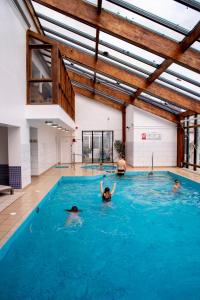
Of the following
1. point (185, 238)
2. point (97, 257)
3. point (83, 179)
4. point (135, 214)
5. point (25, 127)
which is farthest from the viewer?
point (83, 179)

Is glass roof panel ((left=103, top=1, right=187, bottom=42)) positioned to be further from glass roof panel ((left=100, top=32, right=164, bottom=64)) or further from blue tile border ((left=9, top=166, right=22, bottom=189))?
blue tile border ((left=9, top=166, right=22, bottom=189))

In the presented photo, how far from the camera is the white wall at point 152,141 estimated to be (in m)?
12.4

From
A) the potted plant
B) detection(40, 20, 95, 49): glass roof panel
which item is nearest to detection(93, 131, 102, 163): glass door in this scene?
the potted plant

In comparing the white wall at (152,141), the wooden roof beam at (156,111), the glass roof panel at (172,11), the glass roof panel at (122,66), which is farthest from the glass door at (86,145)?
the glass roof panel at (172,11)

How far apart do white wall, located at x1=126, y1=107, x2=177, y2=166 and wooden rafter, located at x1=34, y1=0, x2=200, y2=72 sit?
6888 millimetres

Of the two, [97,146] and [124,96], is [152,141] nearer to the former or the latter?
[124,96]

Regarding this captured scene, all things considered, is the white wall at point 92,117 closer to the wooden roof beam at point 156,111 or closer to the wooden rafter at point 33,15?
the wooden roof beam at point 156,111

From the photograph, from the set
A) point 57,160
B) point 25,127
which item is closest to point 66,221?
point 25,127

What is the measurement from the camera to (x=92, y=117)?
15086 mm

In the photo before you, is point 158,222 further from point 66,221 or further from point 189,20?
point 189,20

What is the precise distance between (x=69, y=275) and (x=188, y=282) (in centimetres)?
162

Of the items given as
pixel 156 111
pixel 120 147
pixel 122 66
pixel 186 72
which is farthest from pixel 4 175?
pixel 120 147

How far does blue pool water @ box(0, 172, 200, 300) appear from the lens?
276cm

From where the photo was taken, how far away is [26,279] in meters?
2.95
